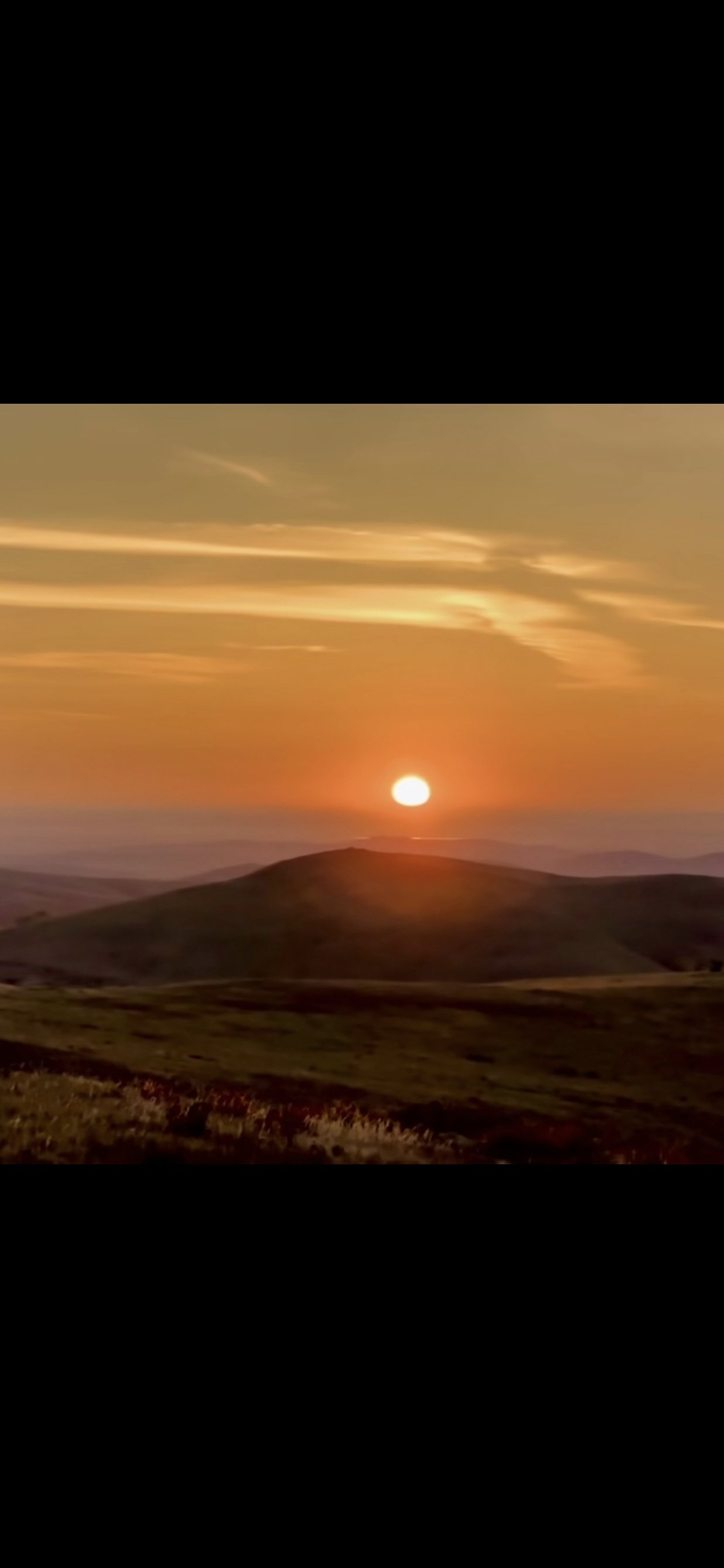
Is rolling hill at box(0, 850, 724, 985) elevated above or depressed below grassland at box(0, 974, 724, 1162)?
above

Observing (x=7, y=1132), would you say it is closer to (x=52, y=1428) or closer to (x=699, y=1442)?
(x=52, y=1428)

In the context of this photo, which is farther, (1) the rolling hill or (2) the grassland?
(1) the rolling hill

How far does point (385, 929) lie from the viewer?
499ft

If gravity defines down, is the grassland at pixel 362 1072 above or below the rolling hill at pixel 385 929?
Answer: below

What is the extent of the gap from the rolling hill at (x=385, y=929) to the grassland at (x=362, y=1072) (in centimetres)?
7914

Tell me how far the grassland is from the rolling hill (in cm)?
7914

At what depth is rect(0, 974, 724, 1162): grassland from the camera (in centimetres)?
1916

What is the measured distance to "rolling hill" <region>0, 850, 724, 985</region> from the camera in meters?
140

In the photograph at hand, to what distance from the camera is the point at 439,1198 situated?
11.1 m

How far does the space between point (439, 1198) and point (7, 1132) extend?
25.6ft

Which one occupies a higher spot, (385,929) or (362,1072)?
(385,929)

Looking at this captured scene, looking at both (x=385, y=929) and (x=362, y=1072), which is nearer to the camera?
(x=362, y=1072)

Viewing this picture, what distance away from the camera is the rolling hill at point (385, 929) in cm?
14000

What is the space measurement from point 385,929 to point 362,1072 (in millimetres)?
117307
